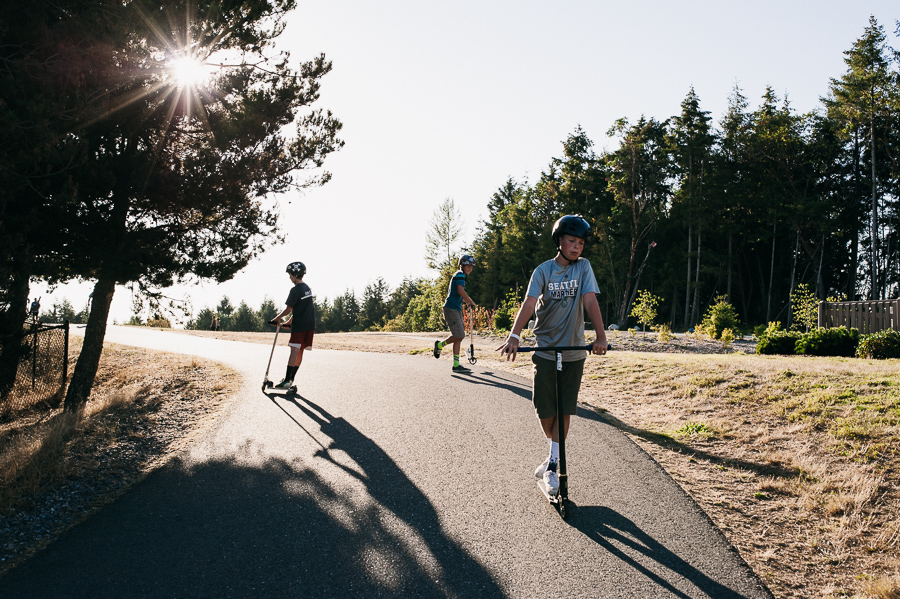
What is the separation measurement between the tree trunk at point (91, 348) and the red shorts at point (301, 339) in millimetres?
3424

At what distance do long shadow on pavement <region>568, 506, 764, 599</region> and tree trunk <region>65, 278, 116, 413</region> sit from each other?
28.8 ft

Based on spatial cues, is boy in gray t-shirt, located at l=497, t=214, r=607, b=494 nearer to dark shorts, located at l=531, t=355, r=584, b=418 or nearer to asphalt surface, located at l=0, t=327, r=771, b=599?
dark shorts, located at l=531, t=355, r=584, b=418

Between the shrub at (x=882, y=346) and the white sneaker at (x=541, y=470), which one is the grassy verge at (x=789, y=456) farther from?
the shrub at (x=882, y=346)

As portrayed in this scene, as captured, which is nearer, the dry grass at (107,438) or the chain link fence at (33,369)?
the dry grass at (107,438)

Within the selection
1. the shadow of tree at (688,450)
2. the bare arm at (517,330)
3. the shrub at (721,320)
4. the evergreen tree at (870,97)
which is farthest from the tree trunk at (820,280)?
the bare arm at (517,330)

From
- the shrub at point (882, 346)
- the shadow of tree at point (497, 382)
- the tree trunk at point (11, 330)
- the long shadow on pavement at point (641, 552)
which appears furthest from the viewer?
the shrub at point (882, 346)

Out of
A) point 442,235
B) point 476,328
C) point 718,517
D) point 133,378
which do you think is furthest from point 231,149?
point 442,235

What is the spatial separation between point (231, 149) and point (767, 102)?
45065 millimetres

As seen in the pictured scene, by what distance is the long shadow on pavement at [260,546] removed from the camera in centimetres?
289

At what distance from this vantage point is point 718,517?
3904 millimetres

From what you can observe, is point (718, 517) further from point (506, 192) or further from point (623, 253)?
point (506, 192)

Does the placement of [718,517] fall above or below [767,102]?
below

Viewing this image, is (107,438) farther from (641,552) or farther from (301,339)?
(641,552)

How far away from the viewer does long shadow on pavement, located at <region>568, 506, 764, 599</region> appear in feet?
9.47
